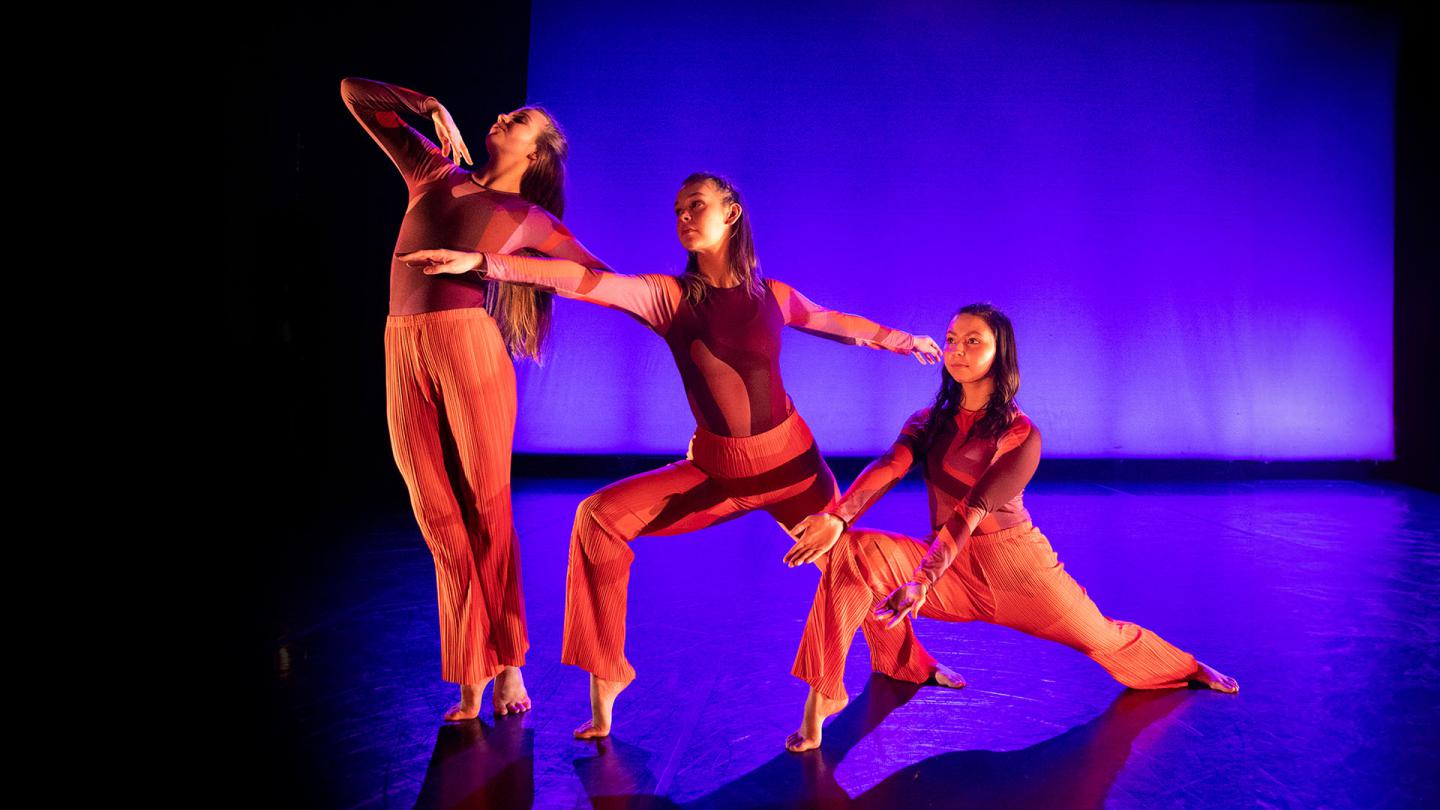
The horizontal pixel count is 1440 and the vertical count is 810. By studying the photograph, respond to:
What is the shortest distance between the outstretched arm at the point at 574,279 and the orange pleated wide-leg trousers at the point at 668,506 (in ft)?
1.13

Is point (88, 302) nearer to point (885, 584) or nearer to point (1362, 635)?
point (885, 584)

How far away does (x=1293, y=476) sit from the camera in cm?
690

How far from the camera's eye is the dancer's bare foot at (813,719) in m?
2.20

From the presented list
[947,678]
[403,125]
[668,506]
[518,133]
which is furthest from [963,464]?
[403,125]

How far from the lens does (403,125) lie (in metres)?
2.57

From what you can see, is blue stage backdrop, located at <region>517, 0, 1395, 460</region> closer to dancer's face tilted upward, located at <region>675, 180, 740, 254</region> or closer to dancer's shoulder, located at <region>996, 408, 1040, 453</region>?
dancer's face tilted upward, located at <region>675, 180, 740, 254</region>

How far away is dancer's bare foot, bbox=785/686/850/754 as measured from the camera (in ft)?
7.22

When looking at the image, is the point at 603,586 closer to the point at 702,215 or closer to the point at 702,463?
the point at 702,463

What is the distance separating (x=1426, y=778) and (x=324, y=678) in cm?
268

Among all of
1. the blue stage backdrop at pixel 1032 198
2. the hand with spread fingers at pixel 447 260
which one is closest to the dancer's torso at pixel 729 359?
the hand with spread fingers at pixel 447 260

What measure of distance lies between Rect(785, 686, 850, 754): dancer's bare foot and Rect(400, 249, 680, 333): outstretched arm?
0.95 meters

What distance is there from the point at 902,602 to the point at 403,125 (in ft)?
5.80

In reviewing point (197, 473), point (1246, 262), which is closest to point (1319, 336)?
point (1246, 262)

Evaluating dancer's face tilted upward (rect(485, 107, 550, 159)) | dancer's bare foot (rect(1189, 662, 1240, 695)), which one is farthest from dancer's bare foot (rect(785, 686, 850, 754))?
dancer's face tilted upward (rect(485, 107, 550, 159))
